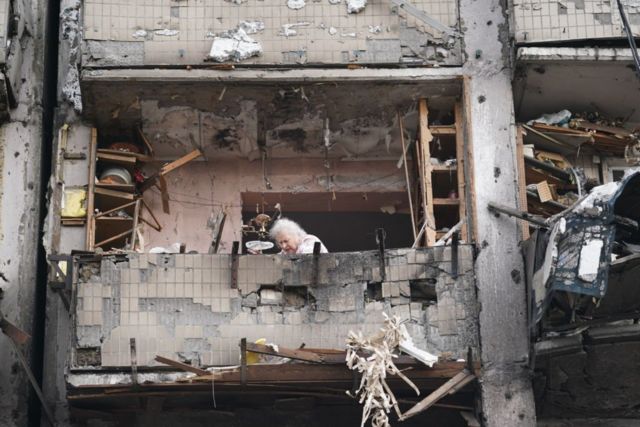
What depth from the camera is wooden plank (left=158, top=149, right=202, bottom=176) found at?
592 inches

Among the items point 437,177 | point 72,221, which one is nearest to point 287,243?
point 437,177

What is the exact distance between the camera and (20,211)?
14.5 m

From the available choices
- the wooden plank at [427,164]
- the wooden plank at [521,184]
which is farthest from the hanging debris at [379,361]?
the wooden plank at [521,184]

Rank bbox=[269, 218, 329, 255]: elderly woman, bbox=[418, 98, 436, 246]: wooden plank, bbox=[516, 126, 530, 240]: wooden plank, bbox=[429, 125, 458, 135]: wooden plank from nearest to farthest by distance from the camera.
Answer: bbox=[516, 126, 530, 240]: wooden plank → bbox=[418, 98, 436, 246]: wooden plank → bbox=[269, 218, 329, 255]: elderly woman → bbox=[429, 125, 458, 135]: wooden plank

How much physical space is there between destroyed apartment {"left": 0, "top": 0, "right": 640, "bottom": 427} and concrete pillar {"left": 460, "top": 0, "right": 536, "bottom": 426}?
0.02m

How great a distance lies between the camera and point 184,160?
15258 mm

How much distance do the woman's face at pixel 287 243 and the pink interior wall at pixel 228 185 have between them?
0.94m

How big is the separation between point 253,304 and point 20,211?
110 inches

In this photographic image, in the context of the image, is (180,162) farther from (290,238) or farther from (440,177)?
(440,177)

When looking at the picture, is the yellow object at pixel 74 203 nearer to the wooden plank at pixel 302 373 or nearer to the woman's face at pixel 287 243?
the woman's face at pixel 287 243

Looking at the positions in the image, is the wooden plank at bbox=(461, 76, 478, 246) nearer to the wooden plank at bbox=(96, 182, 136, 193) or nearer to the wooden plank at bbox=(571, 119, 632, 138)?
the wooden plank at bbox=(571, 119, 632, 138)

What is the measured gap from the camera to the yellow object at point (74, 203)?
47.6ft

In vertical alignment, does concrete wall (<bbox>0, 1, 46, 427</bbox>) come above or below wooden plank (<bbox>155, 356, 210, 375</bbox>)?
above

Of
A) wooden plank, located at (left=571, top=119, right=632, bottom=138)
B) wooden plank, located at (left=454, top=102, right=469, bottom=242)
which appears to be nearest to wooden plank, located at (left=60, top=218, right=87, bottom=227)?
wooden plank, located at (left=454, top=102, right=469, bottom=242)
